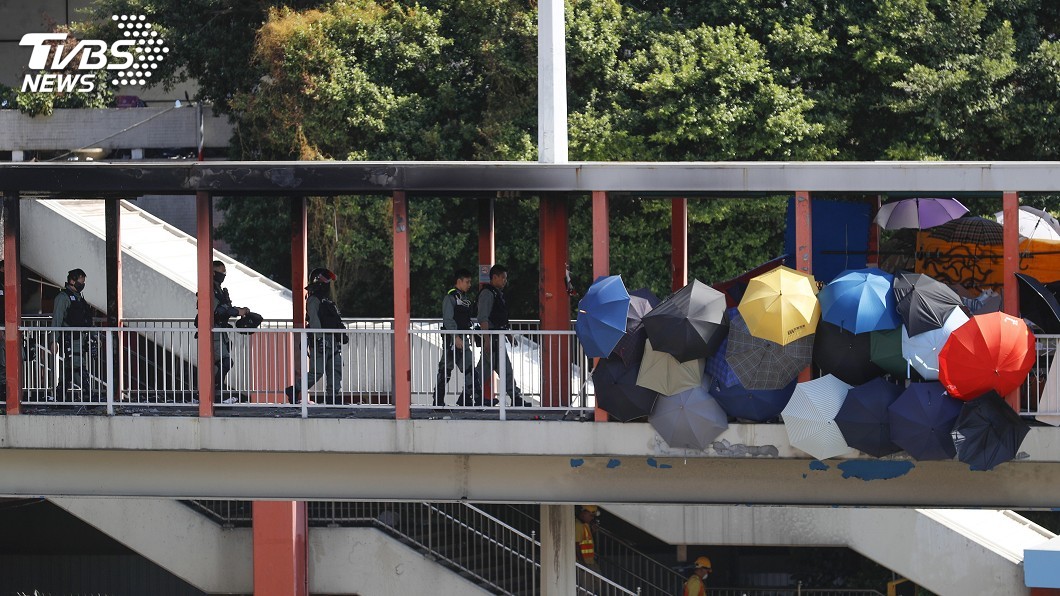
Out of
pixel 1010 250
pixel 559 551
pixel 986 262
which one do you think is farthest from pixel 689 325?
pixel 986 262

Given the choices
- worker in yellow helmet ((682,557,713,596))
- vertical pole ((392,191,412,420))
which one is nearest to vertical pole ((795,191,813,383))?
vertical pole ((392,191,412,420))

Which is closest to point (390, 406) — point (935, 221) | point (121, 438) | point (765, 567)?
point (121, 438)

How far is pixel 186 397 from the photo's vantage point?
1593 centimetres

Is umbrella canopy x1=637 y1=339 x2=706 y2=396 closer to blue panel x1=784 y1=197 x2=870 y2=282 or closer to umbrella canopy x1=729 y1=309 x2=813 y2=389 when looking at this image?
umbrella canopy x1=729 y1=309 x2=813 y2=389

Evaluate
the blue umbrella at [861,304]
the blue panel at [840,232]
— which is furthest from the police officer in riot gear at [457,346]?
the blue panel at [840,232]

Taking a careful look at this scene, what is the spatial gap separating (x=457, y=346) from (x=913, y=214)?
215 inches

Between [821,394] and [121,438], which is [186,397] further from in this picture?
[821,394]

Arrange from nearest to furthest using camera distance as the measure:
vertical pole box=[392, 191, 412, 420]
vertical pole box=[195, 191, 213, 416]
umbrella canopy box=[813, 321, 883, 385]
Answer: umbrella canopy box=[813, 321, 883, 385]
vertical pole box=[392, 191, 412, 420]
vertical pole box=[195, 191, 213, 416]

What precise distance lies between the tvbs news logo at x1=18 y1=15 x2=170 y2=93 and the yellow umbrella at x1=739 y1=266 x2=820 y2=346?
58.2ft

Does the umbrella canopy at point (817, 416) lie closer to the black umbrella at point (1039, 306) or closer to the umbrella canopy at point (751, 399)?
the umbrella canopy at point (751, 399)

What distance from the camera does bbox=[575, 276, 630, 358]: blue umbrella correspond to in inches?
527

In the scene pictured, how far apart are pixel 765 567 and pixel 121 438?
500 inches

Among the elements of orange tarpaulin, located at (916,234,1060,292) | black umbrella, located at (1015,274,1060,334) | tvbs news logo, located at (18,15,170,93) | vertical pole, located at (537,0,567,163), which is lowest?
black umbrella, located at (1015,274,1060,334)

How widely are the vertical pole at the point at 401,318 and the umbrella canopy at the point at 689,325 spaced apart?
240cm
